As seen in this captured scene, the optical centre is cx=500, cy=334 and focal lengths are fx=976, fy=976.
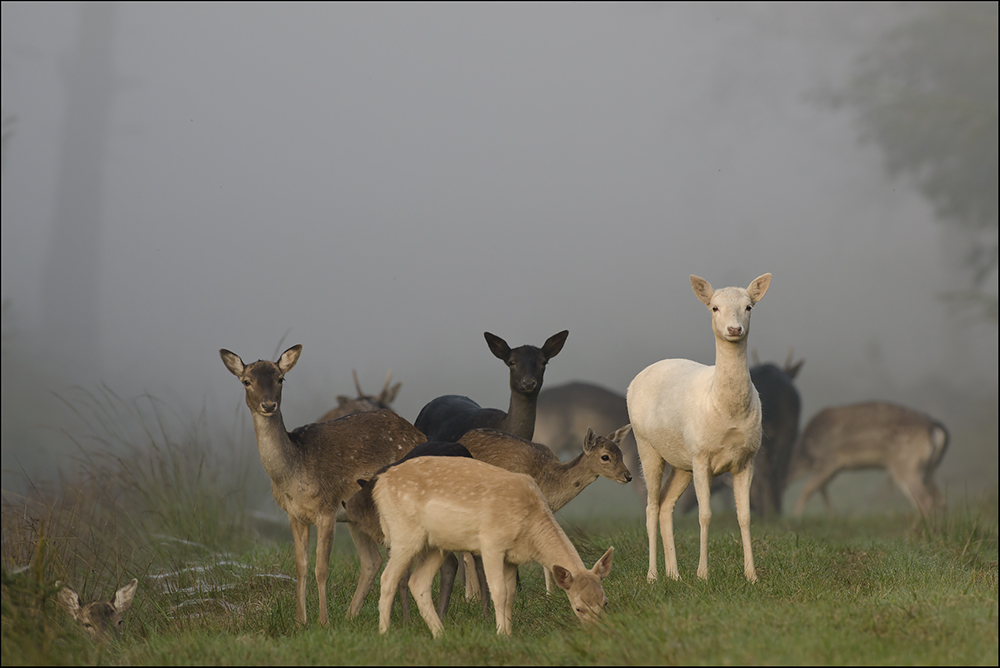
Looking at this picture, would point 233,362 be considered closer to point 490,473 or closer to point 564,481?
point 490,473

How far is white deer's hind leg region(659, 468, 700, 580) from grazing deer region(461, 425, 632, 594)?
0.74 metres

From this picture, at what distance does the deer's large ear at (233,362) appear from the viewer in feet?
23.6

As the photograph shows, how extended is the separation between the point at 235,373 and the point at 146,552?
351cm

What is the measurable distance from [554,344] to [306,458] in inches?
102

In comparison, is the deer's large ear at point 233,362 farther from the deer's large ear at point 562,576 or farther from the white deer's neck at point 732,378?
the white deer's neck at point 732,378

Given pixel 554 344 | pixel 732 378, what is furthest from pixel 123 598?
pixel 732 378

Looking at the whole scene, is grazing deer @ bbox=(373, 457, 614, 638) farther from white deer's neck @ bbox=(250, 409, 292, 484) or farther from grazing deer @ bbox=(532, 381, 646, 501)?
grazing deer @ bbox=(532, 381, 646, 501)

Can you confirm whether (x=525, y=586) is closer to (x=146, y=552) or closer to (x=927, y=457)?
(x=146, y=552)

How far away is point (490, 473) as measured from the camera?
6434mm

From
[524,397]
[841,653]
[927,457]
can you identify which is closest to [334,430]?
[524,397]

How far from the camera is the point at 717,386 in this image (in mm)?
7387

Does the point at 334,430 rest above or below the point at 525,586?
above

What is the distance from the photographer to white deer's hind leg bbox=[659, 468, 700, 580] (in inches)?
310

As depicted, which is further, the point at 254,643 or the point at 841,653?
the point at 254,643
